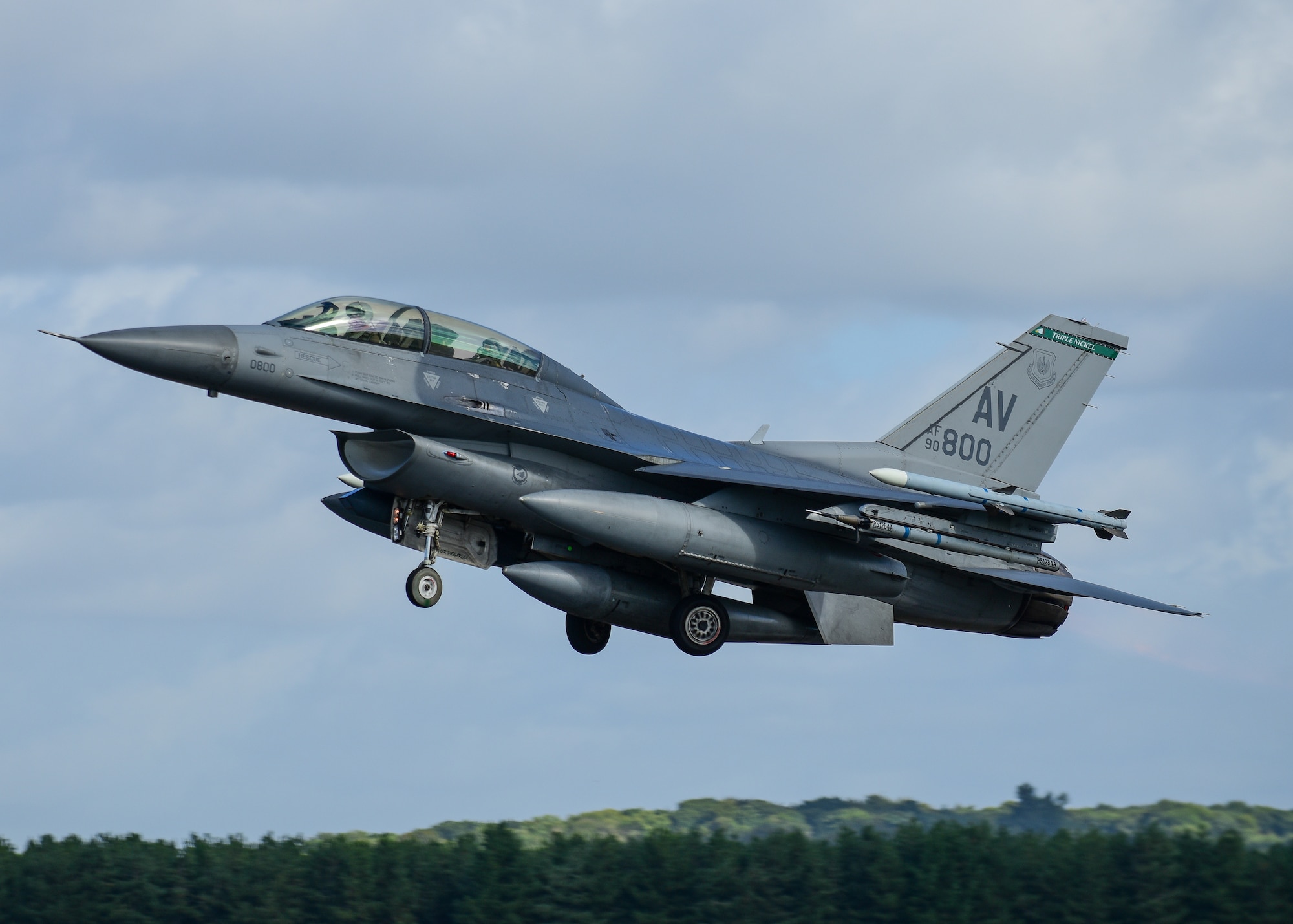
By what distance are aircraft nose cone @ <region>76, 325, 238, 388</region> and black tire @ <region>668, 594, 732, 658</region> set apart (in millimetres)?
5681

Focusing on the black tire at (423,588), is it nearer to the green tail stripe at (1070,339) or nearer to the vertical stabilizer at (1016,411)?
the vertical stabilizer at (1016,411)

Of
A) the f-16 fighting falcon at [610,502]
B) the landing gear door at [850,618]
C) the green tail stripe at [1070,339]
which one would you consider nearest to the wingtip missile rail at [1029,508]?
the f-16 fighting falcon at [610,502]

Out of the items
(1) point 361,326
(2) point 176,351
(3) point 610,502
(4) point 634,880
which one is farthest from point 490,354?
(4) point 634,880

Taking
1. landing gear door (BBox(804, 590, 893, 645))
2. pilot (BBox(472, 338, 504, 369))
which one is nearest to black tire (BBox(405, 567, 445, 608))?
pilot (BBox(472, 338, 504, 369))

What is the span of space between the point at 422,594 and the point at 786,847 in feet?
67.1

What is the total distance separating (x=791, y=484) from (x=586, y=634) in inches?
145

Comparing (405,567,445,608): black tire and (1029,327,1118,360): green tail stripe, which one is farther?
(1029,327,1118,360): green tail stripe

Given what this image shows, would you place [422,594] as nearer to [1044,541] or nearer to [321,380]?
[321,380]

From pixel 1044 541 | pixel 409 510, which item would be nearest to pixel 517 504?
pixel 409 510

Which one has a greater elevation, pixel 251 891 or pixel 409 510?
pixel 409 510

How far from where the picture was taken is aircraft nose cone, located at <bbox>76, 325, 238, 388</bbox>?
1541 cm

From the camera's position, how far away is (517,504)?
55.7ft

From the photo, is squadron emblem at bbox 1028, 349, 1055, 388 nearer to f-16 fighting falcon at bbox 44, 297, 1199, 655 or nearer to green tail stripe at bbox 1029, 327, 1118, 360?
green tail stripe at bbox 1029, 327, 1118, 360

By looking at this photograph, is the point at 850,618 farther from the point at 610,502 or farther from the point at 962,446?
the point at 610,502
